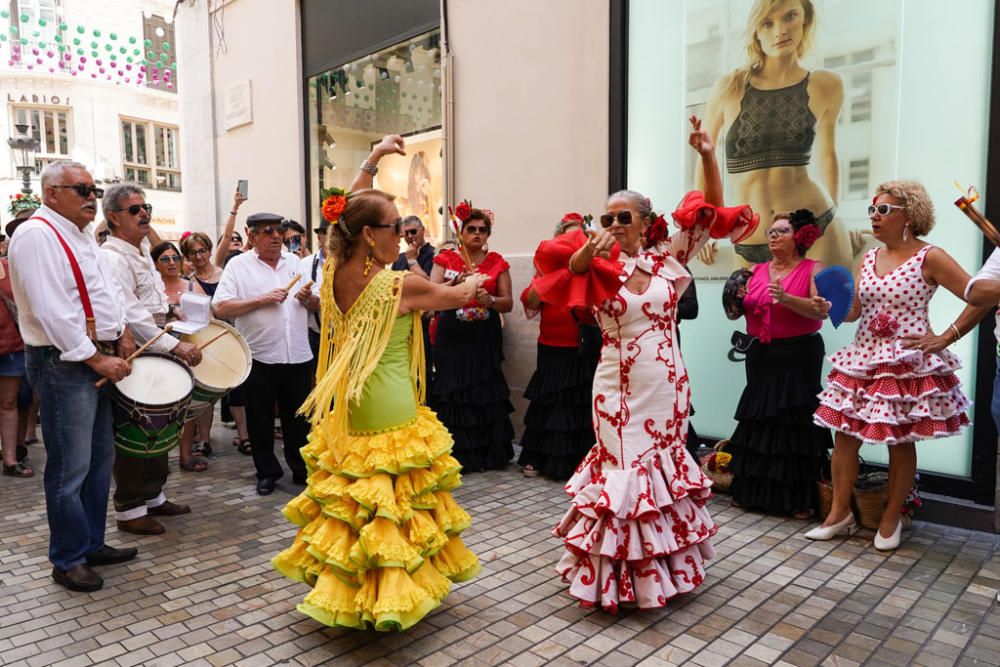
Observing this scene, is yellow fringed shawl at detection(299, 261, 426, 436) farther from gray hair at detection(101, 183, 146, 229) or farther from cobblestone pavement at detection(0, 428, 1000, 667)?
gray hair at detection(101, 183, 146, 229)

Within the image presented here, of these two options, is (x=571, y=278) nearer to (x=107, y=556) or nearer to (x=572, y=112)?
(x=107, y=556)

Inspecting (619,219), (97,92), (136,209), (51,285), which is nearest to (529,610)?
(619,219)

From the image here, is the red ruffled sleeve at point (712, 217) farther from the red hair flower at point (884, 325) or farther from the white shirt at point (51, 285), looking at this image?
the white shirt at point (51, 285)

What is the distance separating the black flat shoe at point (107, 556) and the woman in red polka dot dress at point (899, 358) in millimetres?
4319

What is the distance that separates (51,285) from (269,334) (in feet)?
6.49

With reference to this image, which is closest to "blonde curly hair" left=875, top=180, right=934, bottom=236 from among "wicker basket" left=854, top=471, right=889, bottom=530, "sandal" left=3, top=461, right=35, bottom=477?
"wicker basket" left=854, top=471, right=889, bottom=530

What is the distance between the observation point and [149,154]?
29.6m

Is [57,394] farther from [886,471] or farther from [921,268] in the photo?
[886,471]

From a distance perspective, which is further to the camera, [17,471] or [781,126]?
[17,471]

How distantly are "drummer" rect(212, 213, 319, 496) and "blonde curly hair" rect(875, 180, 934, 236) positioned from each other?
415 cm

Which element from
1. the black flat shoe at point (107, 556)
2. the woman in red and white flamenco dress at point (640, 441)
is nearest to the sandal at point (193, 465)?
the black flat shoe at point (107, 556)

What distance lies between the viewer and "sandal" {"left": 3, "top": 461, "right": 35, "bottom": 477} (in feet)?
19.7

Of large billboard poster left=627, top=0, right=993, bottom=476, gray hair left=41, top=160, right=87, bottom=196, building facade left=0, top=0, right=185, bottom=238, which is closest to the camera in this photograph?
gray hair left=41, top=160, right=87, bottom=196

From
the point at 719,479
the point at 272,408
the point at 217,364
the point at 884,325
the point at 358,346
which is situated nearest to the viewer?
the point at 358,346
